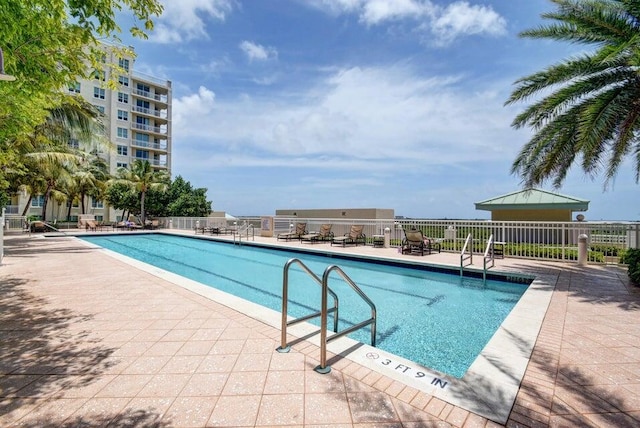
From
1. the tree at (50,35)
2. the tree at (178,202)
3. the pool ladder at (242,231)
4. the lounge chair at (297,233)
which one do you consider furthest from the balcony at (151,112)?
the tree at (50,35)

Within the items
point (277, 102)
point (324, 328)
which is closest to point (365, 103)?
point (277, 102)

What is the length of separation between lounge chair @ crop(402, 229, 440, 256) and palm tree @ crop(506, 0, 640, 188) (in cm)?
384

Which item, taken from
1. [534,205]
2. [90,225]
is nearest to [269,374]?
[534,205]

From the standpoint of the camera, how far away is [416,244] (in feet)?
36.1

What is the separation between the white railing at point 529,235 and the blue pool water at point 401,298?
2176mm

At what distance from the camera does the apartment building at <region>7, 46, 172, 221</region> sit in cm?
3825

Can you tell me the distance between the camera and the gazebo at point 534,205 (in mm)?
13945

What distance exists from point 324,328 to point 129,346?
2340 millimetres

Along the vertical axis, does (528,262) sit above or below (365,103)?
below

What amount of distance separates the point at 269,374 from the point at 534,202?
15619mm

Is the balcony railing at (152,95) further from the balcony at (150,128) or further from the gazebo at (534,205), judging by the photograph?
the gazebo at (534,205)

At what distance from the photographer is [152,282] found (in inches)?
269

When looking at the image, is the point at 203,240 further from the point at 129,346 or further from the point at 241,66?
the point at 129,346

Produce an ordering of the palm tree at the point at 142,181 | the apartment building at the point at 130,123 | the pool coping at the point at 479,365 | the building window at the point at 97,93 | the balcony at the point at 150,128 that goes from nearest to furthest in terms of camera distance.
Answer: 1. the pool coping at the point at 479,365
2. the palm tree at the point at 142,181
3. the apartment building at the point at 130,123
4. the building window at the point at 97,93
5. the balcony at the point at 150,128
